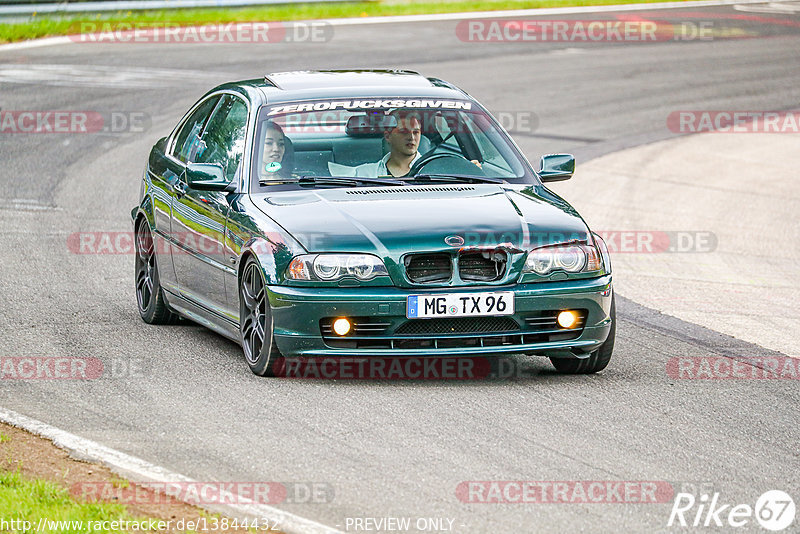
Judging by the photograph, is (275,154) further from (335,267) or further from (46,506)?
(46,506)

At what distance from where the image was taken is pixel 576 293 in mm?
7781

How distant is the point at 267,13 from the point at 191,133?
21.2 meters

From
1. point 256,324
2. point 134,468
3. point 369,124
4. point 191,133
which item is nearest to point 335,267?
point 256,324

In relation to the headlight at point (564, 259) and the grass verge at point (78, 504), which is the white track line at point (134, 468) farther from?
the headlight at point (564, 259)

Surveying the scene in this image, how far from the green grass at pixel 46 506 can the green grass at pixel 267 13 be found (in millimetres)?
21435

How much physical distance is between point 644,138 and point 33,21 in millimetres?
12338

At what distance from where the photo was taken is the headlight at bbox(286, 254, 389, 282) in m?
7.54

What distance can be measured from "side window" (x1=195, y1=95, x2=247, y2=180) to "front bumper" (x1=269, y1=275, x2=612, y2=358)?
143 cm

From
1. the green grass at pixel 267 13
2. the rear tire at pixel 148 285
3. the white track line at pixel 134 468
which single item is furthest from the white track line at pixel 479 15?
the white track line at pixel 134 468

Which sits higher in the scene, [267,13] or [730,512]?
[730,512]

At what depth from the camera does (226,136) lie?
9.24 m

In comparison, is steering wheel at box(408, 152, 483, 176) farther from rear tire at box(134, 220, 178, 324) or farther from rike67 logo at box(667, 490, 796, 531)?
rike67 logo at box(667, 490, 796, 531)

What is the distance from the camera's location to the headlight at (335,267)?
7539 mm

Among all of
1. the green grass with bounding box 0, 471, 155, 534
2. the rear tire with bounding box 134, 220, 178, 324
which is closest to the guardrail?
the rear tire with bounding box 134, 220, 178, 324
